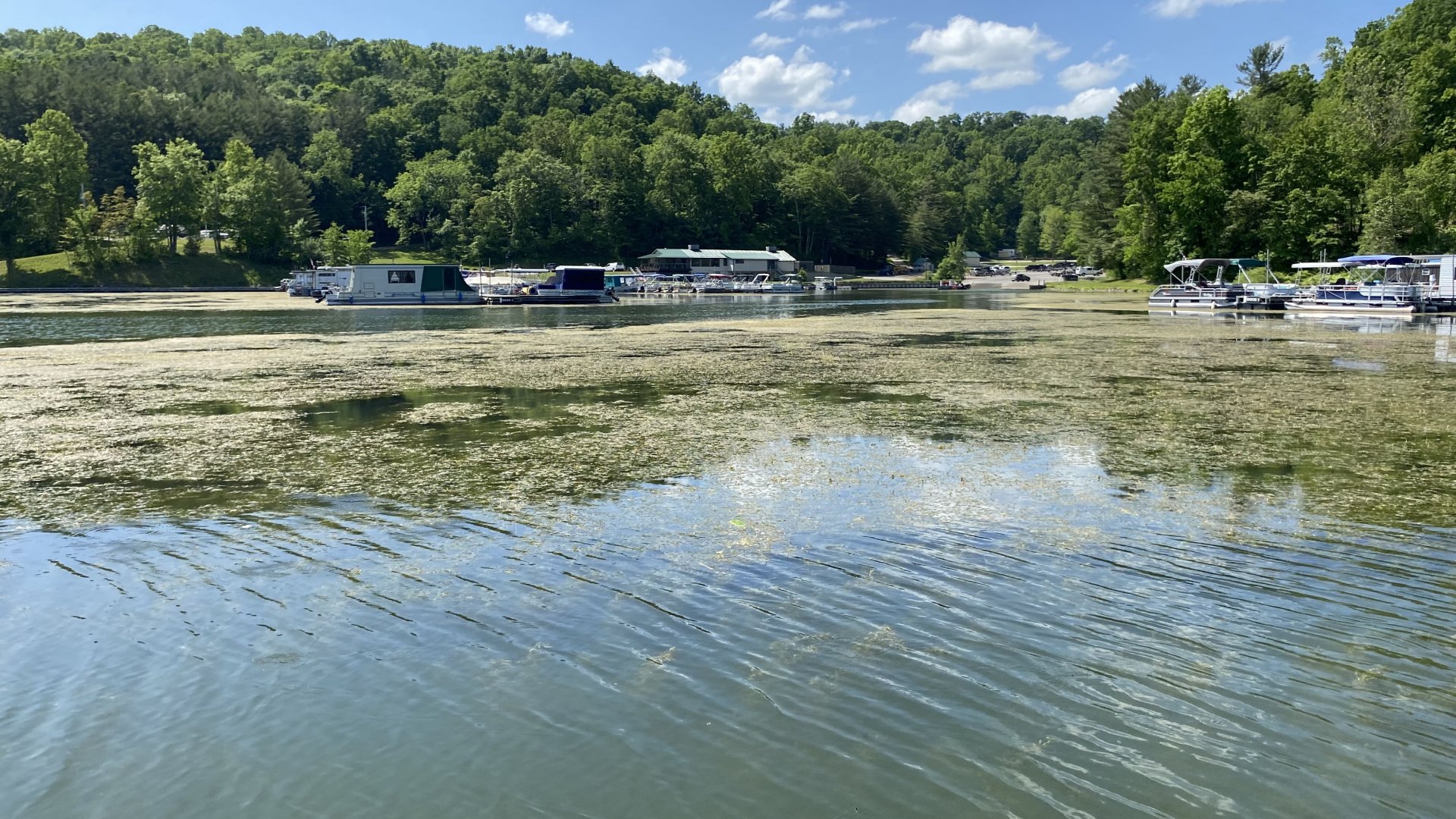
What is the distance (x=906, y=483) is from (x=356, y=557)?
6.08m

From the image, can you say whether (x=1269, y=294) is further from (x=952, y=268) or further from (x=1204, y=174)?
(x=952, y=268)

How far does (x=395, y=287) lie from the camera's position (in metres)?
64.7

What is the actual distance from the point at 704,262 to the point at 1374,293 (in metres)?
85.7

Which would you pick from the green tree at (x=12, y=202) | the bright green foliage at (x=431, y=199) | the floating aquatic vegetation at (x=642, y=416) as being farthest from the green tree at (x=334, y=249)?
the floating aquatic vegetation at (x=642, y=416)

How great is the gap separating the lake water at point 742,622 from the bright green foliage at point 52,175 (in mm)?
92476

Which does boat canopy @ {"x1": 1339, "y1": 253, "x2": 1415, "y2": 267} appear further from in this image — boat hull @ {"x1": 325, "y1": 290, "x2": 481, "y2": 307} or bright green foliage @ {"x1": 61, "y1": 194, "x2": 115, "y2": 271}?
bright green foliage @ {"x1": 61, "y1": 194, "x2": 115, "y2": 271}

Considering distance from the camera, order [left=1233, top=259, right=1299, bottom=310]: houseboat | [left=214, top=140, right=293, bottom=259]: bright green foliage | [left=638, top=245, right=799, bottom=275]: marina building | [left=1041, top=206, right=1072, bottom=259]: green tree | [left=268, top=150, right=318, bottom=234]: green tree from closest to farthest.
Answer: [left=1233, top=259, right=1299, bottom=310]: houseboat, [left=214, top=140, right=293, bottom=259]: bright green foliage, [left=268, top=150, right=318, bottom=234]: green tree, [left=638, top=245, right=799, bottom=275]: marina building, [left=1041, top=206, right=1072, bottom=259]: green tree

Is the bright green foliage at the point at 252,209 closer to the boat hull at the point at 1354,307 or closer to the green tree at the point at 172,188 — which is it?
the green tree at the point at 172,188

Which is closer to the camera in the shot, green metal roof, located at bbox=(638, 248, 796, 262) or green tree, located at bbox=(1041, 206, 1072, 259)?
green metal roof, located at bbox=(638, 248, 796, 262)

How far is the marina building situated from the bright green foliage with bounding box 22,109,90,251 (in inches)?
2352

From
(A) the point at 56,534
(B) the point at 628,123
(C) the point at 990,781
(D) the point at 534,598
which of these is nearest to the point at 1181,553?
(C) the point at 990,781

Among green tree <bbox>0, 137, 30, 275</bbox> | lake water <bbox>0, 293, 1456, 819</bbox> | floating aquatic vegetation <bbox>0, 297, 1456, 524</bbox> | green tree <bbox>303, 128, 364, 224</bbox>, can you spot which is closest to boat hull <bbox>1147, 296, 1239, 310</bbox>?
floating aquatic vegetation <bbox>0, 297, 1456, 524</bbox>

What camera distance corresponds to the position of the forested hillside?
2862 inches

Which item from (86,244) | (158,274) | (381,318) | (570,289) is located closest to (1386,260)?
(570,289)
